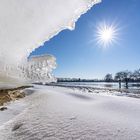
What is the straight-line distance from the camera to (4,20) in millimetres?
1963

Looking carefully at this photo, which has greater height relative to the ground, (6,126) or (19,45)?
(19,45)

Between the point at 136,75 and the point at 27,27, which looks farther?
the point at 136,75

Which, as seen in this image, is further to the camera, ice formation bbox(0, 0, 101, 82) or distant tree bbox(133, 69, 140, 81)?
distant tree bbox(133, 69, 140, 81)

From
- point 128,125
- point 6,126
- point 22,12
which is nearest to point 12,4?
point 22,12

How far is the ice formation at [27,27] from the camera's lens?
1938 millimetres

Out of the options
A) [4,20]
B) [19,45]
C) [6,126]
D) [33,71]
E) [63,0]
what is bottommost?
[6,126]

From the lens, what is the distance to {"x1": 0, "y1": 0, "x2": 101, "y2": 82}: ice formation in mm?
1938

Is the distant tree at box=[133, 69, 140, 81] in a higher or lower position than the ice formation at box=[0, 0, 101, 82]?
higher

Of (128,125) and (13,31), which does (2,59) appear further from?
(128,125)

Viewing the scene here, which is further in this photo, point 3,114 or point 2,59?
point 3,114

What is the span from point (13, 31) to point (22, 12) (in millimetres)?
235

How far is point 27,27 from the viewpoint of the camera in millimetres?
2260

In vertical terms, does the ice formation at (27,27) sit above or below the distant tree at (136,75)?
below

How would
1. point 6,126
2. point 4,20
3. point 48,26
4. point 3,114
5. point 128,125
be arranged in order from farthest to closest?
point 3,114 < point 6,126 < point 128,125 < point 48,26 < point 4,20
